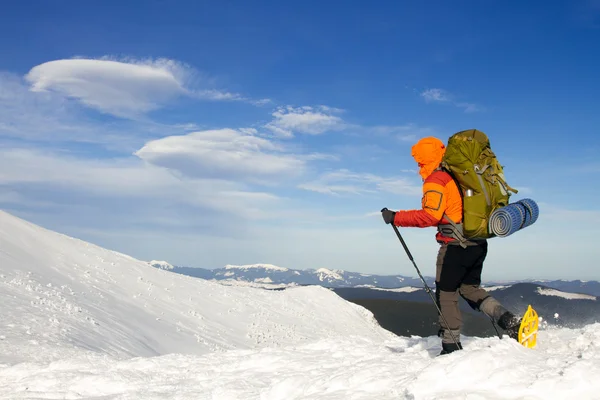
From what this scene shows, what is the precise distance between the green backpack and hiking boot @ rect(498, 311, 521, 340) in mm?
1066

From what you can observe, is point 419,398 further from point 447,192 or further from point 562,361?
point 447,192

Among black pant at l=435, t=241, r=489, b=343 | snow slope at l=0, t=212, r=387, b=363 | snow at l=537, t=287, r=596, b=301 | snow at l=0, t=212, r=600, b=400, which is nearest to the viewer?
snow at l=0, t=212, r=600, b=400

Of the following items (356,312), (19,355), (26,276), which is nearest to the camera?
(19,355)

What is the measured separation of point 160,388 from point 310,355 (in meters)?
2.54

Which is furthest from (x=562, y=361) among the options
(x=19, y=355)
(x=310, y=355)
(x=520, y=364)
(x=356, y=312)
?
(x=356, y=312)

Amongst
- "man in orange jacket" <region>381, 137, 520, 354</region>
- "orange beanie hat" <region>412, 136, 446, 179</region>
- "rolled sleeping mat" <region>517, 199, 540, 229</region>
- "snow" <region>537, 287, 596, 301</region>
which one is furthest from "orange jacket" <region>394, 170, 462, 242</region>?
"snow" <region>537, 287, 596, 301</region>

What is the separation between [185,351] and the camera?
51.6ft

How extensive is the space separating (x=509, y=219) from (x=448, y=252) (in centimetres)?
93

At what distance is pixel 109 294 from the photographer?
17875 millimetres

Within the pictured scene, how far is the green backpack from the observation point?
5.74 metres

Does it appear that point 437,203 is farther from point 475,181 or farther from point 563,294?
point 563,294

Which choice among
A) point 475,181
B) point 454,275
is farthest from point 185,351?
point 475,181

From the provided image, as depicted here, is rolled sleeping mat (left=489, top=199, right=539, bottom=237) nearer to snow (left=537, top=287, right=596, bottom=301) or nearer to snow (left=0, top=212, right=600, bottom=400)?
snow (left=0, top=212, right=600, bottom=400)

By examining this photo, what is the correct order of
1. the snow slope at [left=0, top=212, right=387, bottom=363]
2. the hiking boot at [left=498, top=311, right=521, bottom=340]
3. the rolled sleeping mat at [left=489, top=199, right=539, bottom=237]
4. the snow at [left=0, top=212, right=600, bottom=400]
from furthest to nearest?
the snow slope at [left=0, top=212, right=387, bottom=363], the hiking boot at [left=498, top=311, right=521, bottom=340], the rolled sleeping mat at [left=489, top=199, right=539, bottom=237], the snow at [left=0, top=212, right=600, bottom=400]
